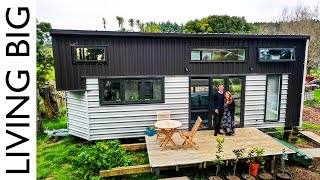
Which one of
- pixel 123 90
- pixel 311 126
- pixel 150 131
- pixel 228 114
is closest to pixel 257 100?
pixel 228 114

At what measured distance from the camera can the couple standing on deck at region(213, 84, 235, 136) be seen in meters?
7.34

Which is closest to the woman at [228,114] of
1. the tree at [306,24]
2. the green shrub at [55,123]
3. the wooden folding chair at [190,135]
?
the wooden folding chair at [190,135]

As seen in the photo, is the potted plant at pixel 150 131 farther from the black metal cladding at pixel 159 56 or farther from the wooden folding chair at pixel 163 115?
the black metal cladding at pixel 159 56

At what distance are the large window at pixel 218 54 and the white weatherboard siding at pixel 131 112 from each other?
2.83 feet

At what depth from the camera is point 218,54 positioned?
7898 millimetres

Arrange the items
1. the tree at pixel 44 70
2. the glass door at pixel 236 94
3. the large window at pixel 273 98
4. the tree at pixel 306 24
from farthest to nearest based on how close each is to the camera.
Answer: the tree at pixel 306 24, the tree at pixel 44 70, the large window at pixel 273 98, the glass door at pixel 236 94

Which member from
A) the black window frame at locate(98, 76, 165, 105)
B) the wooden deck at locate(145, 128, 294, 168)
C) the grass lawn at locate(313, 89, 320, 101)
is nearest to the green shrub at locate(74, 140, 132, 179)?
the wooden deck at locate(145, 128, 294, 168)

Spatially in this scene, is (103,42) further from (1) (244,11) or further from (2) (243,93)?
(1) (244,11)

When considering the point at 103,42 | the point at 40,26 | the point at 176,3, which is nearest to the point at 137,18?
the point at 176,3

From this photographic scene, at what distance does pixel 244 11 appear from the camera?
32.9 m

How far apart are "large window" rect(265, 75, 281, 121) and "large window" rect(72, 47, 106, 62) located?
599cm

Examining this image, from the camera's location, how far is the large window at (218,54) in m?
7.80

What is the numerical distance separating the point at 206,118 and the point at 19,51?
22.2ft

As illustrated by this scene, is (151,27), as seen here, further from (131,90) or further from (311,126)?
(131,90)
